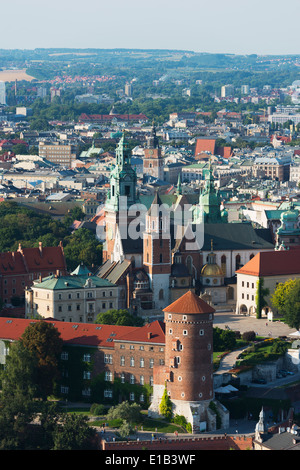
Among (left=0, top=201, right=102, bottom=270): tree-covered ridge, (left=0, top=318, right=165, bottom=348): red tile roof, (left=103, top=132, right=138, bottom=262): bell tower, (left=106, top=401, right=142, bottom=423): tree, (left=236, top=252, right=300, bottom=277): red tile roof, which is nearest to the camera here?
(left=106, top=401, right=142, bottom=423): tree

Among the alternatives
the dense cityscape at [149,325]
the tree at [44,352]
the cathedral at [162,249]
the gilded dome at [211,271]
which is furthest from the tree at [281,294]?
the tree at [44,352]

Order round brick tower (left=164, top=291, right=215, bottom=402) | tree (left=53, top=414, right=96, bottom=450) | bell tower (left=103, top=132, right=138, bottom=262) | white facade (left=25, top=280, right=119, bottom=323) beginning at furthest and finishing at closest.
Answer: bell tower (left=103, top=132, right=138, bottom=262)
white facade (left=25, top=280, right=119, bottom=323)
round brick tower (left=164, top=291, right=215, bottom=402)
tree (left=53, top=414, right=96, bottom=450)

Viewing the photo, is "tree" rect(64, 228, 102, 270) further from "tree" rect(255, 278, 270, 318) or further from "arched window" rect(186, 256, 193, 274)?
"tree" rect(255, 278, 270, 318)

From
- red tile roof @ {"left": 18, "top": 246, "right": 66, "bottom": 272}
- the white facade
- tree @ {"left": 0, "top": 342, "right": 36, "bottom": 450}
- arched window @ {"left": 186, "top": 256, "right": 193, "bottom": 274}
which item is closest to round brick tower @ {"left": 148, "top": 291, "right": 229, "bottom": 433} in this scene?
tree @ {"left": 0, "top": 342, "right": 36, "bottom": 450}

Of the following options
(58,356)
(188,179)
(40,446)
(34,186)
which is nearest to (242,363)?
(58,356)

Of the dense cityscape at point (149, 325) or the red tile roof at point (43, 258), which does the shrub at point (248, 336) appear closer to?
Result: the dense cityscape at point (149, 325)

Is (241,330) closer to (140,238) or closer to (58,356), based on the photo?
(140,238)
